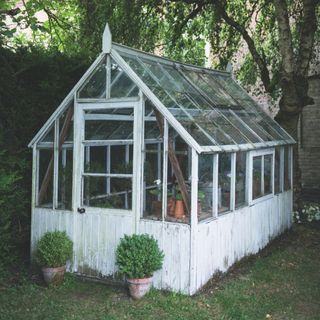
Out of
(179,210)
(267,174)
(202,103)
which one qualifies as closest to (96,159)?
(179,210)

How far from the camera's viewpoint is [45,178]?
768 cm

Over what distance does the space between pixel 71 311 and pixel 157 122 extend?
9.56 feet

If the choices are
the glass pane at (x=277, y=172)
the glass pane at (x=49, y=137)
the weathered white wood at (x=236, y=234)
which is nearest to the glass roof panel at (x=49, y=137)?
the glass pane at (x=49, y=137)

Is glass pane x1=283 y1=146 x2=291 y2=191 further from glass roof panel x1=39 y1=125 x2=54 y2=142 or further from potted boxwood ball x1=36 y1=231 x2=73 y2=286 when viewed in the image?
potted boxwood ball x1=36 y1=231 x2=73 y2=286

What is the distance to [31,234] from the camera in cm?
783

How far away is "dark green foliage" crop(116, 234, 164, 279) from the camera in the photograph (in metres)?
6.35

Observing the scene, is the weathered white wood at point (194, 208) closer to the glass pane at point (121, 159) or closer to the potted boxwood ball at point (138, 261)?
the potted boxwood ball at point (138, 261)

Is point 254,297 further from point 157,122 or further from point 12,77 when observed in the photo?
point 12,77

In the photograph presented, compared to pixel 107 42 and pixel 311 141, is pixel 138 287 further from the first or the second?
pixel 311 141

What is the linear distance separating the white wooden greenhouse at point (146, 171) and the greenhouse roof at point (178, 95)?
0.9 inches

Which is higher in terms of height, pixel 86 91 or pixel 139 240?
pixel 86 91

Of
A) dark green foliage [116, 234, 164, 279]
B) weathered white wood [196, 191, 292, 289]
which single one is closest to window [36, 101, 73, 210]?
dark green foliage [116, 234, 164, 279]

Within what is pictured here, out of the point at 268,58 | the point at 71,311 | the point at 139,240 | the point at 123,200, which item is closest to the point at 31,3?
the point at 123,200

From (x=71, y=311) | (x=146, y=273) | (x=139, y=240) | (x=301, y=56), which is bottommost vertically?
(x=71, y=311)
